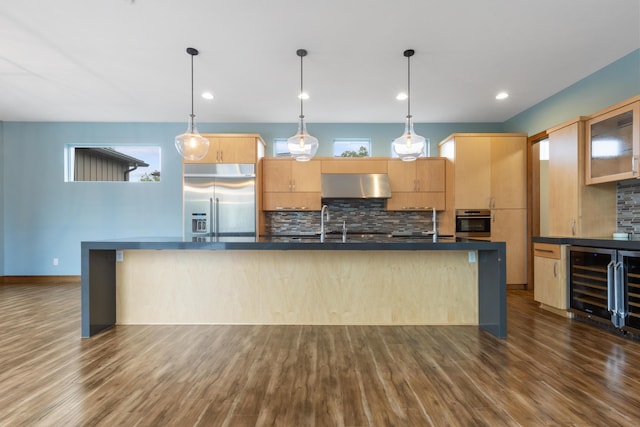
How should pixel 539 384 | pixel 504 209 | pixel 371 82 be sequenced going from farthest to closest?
1. pixel 504 209
2. pixel 371 82
3. pixel 539 384

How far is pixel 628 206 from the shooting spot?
3252mm

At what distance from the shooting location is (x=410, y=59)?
326cm

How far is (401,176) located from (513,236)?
1959 millimetres

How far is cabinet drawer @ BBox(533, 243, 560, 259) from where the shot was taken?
3.36m

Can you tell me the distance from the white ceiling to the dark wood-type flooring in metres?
2.76

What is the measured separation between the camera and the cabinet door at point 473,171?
4789mm

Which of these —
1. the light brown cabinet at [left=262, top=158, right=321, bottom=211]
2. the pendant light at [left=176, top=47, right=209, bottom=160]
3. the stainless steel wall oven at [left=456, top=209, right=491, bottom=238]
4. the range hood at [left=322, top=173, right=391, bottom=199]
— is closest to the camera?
the pendant light at [left=176, top=47, right=209, bottom=160]

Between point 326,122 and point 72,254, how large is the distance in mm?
5117

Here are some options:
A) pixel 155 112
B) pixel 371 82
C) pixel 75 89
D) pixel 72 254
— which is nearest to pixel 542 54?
pixel 371 82

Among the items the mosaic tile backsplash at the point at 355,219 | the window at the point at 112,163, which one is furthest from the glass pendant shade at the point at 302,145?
the window at the point at 112,163

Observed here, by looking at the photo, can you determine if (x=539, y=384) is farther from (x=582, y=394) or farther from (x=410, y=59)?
(x=410, y=59)

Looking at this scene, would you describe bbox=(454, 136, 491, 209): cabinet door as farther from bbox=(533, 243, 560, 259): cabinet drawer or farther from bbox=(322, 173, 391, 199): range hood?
bbox=(533, 243, 560, 259): cabinet drawer

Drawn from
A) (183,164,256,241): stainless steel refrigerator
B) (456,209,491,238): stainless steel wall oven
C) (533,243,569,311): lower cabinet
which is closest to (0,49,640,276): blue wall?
(183,164,256,241): stainless steel refrigerator

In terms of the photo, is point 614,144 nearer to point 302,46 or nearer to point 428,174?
point 428,174
